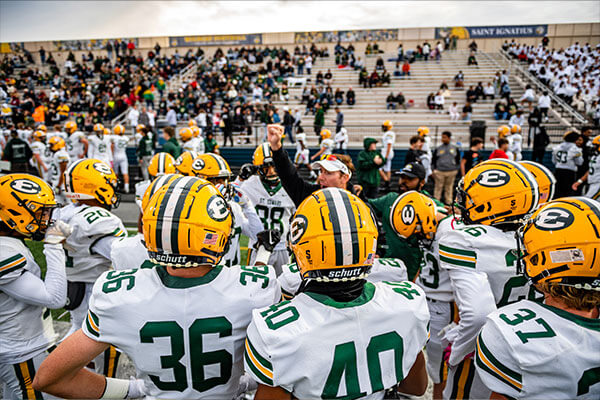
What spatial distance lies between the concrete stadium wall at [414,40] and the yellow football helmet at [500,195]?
3279 centimetres

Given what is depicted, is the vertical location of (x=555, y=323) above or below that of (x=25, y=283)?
above

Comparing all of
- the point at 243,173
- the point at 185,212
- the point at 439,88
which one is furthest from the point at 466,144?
the point at 185,212

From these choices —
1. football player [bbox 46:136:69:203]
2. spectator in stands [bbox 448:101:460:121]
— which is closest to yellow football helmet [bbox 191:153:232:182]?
football player [bbox 46:136:69:203]

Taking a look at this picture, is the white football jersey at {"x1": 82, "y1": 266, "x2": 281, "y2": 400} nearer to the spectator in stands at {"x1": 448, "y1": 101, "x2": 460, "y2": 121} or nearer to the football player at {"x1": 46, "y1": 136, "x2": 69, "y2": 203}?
the football player at {"x1": 46, "y1": 136, "x2": 69, "y2": 203}

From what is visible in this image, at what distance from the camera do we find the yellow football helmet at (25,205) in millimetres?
2670

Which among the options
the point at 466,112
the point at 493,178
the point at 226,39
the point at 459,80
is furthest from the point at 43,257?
the point at 226,39

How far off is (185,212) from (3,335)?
6.42 ft

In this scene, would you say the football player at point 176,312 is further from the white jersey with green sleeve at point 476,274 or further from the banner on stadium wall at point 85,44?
the banner on stadium wall at point 85,44

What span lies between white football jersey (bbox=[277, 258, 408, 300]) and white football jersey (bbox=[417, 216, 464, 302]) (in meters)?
0.59

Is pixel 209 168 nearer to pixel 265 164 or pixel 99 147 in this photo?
pixel 265 164

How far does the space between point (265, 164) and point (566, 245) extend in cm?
366

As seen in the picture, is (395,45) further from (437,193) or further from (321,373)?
(321,373)

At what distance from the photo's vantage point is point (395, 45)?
34.0m

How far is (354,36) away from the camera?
33875mm
